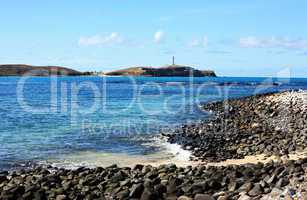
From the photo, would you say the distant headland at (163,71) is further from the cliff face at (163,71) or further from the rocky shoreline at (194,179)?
the rocky shoreline at (194,179)

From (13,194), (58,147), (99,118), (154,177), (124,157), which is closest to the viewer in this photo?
(13,194)

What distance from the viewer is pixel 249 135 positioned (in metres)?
22.0

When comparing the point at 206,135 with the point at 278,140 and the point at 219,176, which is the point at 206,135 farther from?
the point at 219,176

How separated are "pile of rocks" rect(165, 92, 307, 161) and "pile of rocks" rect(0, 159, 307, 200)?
189 inches

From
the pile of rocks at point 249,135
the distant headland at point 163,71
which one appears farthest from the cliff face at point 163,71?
the pile of rocks at point 249,135

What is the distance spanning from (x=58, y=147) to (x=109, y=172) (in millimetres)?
7907

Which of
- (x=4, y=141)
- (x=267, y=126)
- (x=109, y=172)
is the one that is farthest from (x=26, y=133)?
(x=109, y=172)

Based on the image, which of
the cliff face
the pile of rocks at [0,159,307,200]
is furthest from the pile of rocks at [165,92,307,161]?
the cliff face

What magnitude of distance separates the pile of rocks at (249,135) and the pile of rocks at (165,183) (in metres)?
4.81

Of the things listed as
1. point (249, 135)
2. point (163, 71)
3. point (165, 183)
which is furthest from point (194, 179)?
point (163, 71)

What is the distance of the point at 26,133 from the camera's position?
85.8 feet

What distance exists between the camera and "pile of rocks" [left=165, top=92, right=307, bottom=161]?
59.6 feet

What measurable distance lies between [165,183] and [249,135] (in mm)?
11201

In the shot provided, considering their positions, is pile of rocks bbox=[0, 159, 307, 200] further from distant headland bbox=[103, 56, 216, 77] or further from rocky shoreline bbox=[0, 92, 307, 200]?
distant headland bbox=[103, 56, 216, 77]
